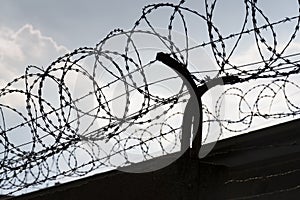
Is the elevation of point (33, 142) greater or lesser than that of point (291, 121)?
greater

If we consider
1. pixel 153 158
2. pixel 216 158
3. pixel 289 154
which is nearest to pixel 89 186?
pixel 153 158

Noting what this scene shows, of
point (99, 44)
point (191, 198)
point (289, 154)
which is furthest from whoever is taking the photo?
point (99, 44)

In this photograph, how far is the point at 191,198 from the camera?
304 cm

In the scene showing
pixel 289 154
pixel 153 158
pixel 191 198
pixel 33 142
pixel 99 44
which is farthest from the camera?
pixel 33 142

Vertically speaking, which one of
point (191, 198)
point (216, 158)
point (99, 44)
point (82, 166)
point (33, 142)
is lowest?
point (191, 198)

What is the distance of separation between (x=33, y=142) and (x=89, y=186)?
0.62 metres

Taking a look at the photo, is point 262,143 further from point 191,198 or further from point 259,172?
point 191,198

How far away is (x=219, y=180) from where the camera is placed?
3391mm

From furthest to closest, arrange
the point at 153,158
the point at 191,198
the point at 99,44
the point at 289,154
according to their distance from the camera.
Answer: the point at 153,158, the point at 99,44, the point at 289,154, the point at 191,198

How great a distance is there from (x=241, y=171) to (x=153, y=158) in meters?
0.73

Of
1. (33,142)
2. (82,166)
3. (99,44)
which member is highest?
(99,44)

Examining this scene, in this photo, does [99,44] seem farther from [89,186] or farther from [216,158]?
[89,186]

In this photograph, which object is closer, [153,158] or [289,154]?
[289,154]

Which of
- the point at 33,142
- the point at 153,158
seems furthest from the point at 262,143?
the point at 33,142
